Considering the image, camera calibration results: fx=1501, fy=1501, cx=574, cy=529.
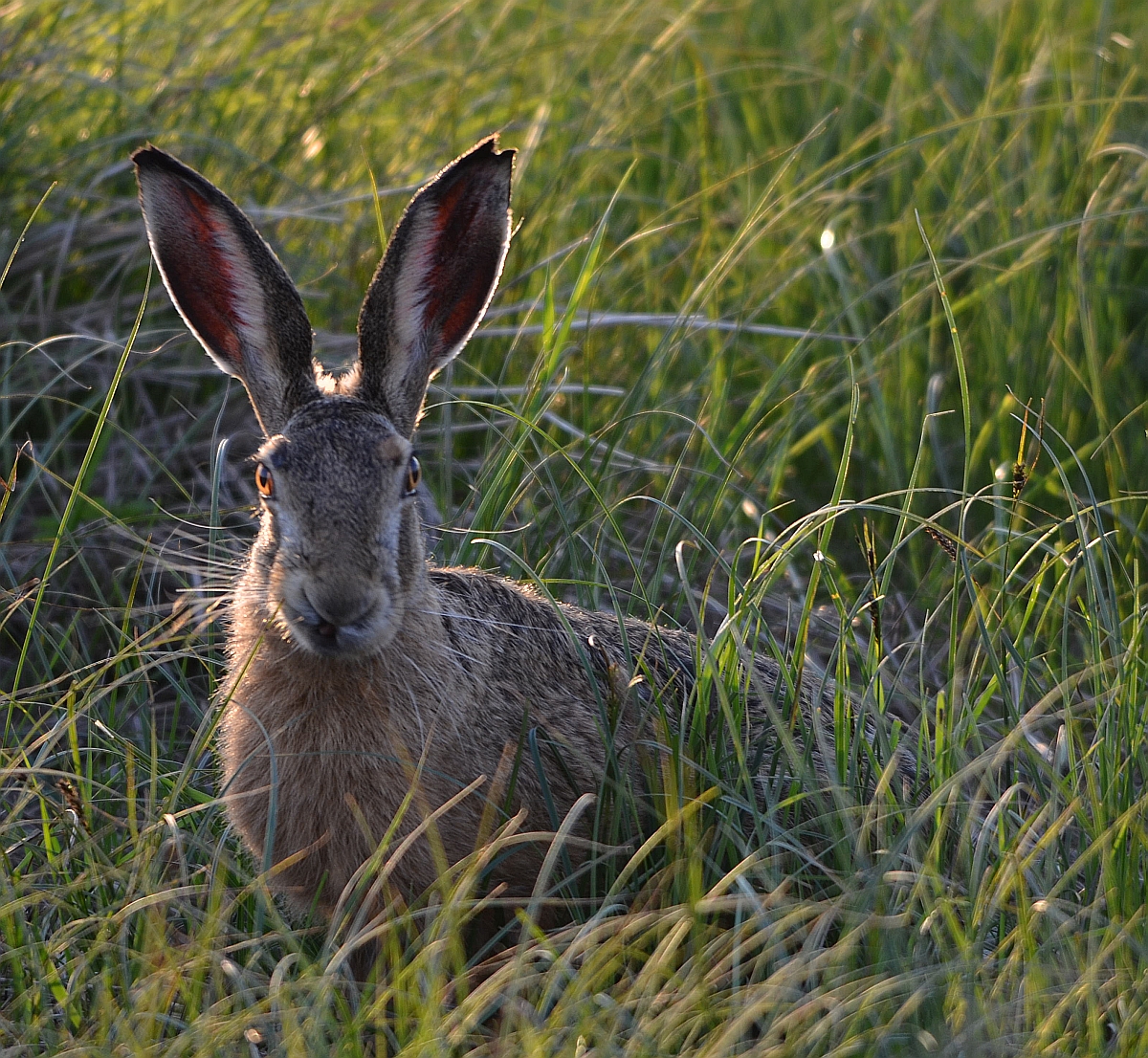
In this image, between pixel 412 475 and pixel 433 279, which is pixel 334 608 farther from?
pixel 433 279

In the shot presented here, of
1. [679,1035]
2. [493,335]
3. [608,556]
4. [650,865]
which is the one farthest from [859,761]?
[493,335]

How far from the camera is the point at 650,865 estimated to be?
356 cm

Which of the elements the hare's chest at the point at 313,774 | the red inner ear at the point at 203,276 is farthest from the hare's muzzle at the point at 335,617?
the red inner ear at the point at 203,276

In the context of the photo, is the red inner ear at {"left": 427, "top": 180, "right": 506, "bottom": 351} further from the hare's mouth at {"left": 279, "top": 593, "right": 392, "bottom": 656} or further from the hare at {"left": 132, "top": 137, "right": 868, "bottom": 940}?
the hare's mouth at {"left": 279, "top": 593, "right": 392, "bottom": 656}

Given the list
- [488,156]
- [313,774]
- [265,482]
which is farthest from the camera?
[488,156]

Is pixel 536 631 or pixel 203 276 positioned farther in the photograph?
pixel 536 631

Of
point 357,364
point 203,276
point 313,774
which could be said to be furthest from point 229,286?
point 313,774

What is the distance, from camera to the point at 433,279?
4.05 metres

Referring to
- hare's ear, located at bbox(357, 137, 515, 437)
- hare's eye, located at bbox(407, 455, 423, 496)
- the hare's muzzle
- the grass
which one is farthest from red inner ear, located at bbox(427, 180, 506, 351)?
the hare's muzzle

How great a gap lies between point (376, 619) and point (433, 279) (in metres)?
1.12

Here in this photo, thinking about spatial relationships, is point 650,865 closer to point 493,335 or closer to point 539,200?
point 493,335

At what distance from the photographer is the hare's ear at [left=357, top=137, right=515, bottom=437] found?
3893mm

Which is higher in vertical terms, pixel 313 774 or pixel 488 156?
pixel 488 156

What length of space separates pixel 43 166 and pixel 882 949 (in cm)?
445
